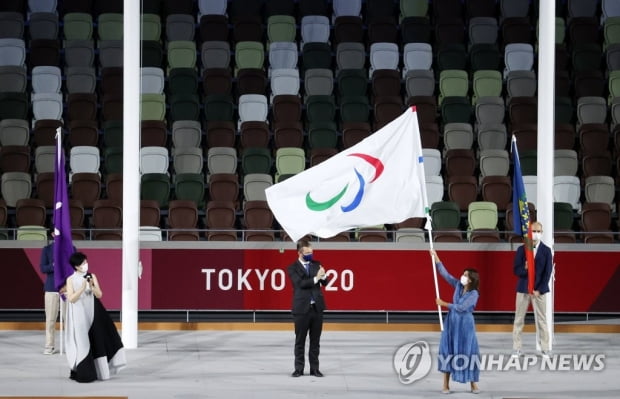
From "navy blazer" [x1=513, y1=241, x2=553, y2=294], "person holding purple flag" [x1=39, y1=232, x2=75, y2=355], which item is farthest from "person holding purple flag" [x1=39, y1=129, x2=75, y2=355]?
"navy blazer" [x1=513, y1=241, x2=553, y2=294]

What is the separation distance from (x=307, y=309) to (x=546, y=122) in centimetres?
507

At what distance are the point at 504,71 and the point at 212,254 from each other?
8.52 m

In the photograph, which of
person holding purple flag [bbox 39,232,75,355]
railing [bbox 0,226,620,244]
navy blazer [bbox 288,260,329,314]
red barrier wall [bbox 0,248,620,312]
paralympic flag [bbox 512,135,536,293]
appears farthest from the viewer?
railing [bbox 0,226,620,244]

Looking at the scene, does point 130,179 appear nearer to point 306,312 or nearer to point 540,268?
point 306,312

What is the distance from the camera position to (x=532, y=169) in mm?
21953

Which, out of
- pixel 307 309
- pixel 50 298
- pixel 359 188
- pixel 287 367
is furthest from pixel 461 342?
pixel 50 298

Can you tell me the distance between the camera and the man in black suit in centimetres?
1473

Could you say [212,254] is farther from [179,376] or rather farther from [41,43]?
[41,43]

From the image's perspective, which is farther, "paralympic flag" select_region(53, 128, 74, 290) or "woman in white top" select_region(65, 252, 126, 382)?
"paralympic flag" select_region(53, 128, 74, 290)

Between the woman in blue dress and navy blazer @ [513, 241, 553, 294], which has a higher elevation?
navy blazer @ [513, 241, 553, 294]

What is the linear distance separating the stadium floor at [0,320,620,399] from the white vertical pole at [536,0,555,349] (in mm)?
1895

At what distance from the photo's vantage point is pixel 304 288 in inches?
582

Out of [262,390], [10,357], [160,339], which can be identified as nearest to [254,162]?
[160,339]

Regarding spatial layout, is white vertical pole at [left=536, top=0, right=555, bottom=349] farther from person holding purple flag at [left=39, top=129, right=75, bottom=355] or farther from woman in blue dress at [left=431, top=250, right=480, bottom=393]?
person holding purple flag at [left=39, top=129, right=75, bottom=355]
